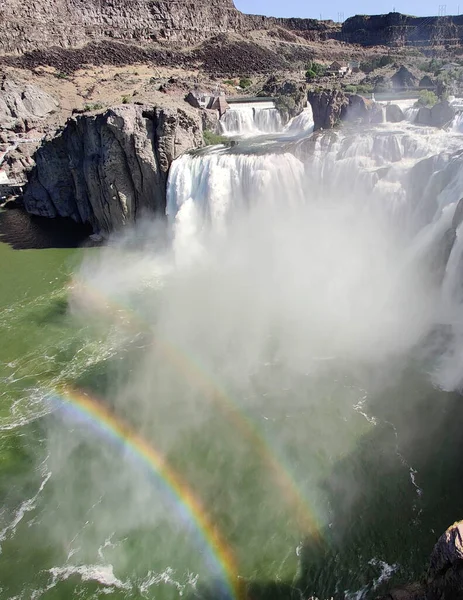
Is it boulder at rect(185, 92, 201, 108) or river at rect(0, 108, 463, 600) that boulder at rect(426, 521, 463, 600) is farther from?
boulder at rect(185, 92, 201, 108)

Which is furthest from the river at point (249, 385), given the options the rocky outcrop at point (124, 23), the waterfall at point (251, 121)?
the rocky outcrop at point (124, 23)

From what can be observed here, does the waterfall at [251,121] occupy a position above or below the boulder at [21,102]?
below

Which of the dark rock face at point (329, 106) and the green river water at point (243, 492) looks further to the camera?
the dark rock face at point (329, 106)

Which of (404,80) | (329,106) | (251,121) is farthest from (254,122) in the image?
(404,80)

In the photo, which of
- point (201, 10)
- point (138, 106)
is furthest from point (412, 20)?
point (138, 106)

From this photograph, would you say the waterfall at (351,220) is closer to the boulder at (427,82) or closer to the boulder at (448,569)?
the boulder at (448,569)

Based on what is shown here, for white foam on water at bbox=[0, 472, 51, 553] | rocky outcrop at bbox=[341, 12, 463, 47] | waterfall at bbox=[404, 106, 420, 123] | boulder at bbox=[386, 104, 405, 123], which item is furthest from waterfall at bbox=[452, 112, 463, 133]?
rocky outcrop at bbox=[341, 12, 463, 47]
